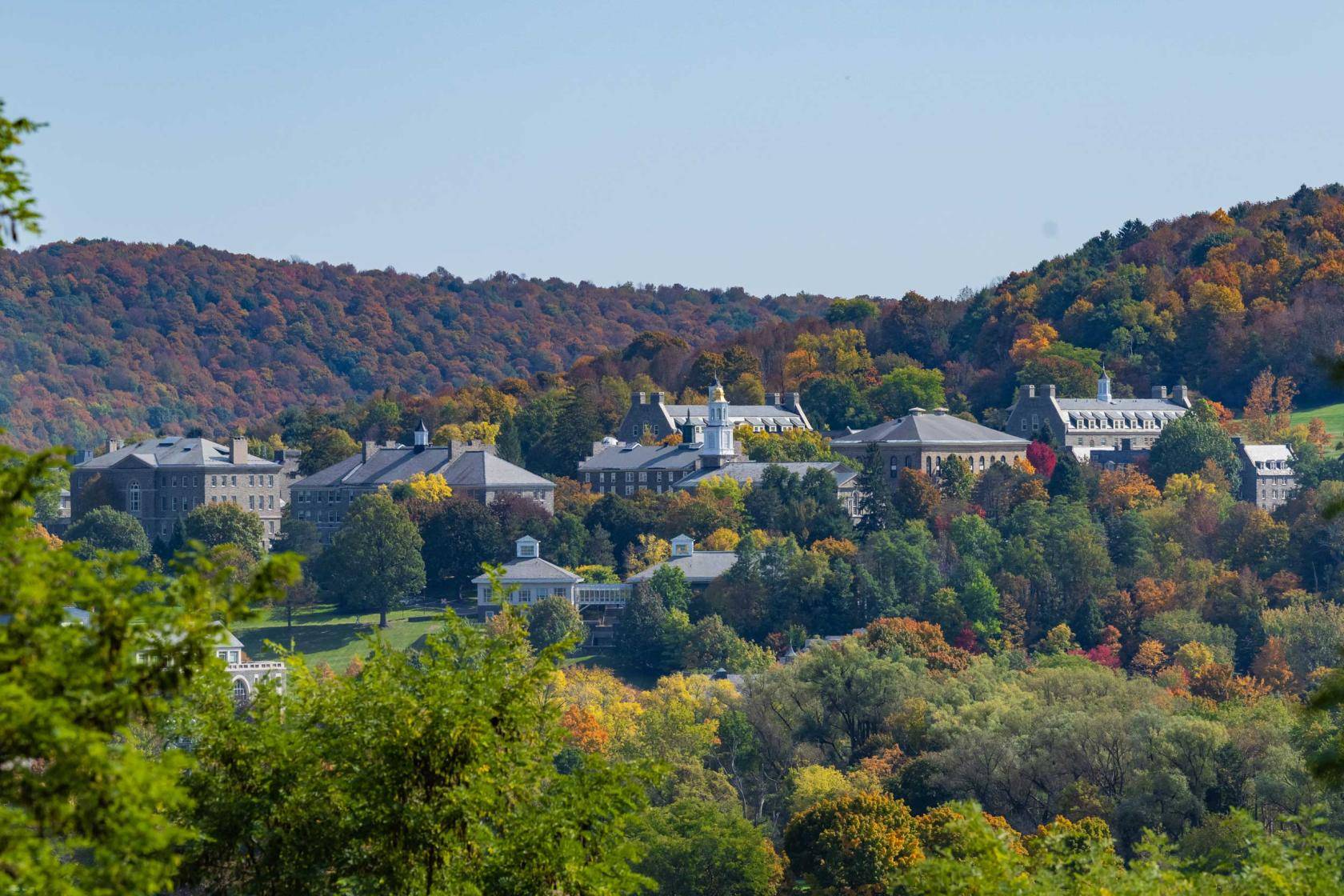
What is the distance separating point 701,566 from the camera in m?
101

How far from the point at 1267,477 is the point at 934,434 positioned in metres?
16.0

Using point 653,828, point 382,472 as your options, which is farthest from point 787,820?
point 382,472

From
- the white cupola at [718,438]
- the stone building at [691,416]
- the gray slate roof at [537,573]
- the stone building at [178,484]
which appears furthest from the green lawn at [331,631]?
the stone building at [691,416]

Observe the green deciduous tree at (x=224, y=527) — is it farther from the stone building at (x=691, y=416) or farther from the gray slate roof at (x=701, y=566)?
the stone building at (x=691, y=416)

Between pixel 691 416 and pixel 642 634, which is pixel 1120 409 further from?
pixel 642 634

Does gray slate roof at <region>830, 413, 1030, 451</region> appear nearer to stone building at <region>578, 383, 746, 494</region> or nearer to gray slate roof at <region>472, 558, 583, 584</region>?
stone building at <region>578, 383, 746, 494</region>

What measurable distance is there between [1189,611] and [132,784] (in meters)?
82.2

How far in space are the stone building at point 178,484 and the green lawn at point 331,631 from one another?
81.5ft

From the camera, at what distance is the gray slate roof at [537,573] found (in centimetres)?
10056

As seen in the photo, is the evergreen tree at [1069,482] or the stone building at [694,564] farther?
the evergreen tree at [1069,482]

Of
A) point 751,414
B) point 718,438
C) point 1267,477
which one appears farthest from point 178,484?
point 1267,477

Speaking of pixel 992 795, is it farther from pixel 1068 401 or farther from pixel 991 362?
pixel 991 362

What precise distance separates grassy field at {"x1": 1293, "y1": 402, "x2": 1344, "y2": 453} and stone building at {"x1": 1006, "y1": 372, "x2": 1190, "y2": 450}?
19.3 ft

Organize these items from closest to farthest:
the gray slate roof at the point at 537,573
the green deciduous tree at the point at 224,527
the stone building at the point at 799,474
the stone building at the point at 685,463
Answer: the gray slate roof at the point at 537,573 → the green deciduous tree at the point at 224,527 → the stone building at the point at 799,474 → the stone building at the point at 685,463
